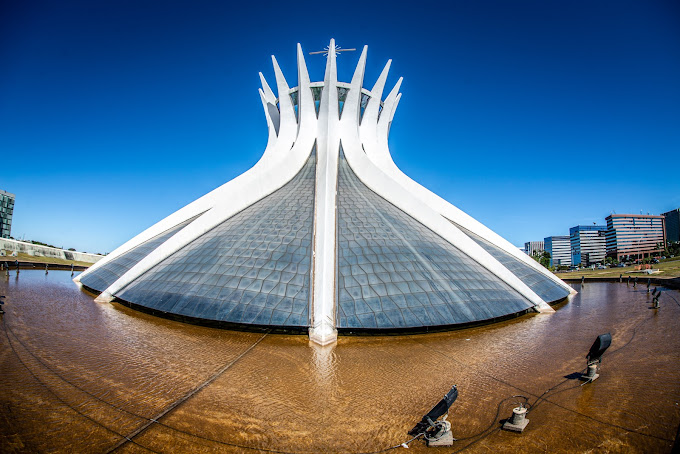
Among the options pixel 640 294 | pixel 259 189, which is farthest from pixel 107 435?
pixel 640 294

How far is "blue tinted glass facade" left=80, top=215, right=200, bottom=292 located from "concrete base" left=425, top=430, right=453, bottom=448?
14.3 meters

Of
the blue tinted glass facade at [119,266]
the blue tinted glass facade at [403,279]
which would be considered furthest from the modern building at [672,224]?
the blue tinted glass facade at [119,266]

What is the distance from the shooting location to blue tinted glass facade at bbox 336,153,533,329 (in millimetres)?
9070

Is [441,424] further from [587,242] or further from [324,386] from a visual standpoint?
[587,242]

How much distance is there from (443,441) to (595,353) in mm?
3770

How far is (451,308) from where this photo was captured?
31.9 ft

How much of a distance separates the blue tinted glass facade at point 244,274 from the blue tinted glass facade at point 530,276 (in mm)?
8928

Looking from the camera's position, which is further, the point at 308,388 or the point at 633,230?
the point at 633,230

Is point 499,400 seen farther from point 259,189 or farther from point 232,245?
Result: point 259,189

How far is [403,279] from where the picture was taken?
10.3 meters

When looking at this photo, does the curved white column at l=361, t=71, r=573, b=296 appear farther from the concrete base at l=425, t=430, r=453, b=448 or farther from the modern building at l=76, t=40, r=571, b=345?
the concrete base at l=425, t=430, r=453, b=448

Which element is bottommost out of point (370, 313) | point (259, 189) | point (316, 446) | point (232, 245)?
point (316, 446)

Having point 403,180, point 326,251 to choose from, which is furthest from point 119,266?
point 403,180

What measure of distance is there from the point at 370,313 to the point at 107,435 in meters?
6.11
